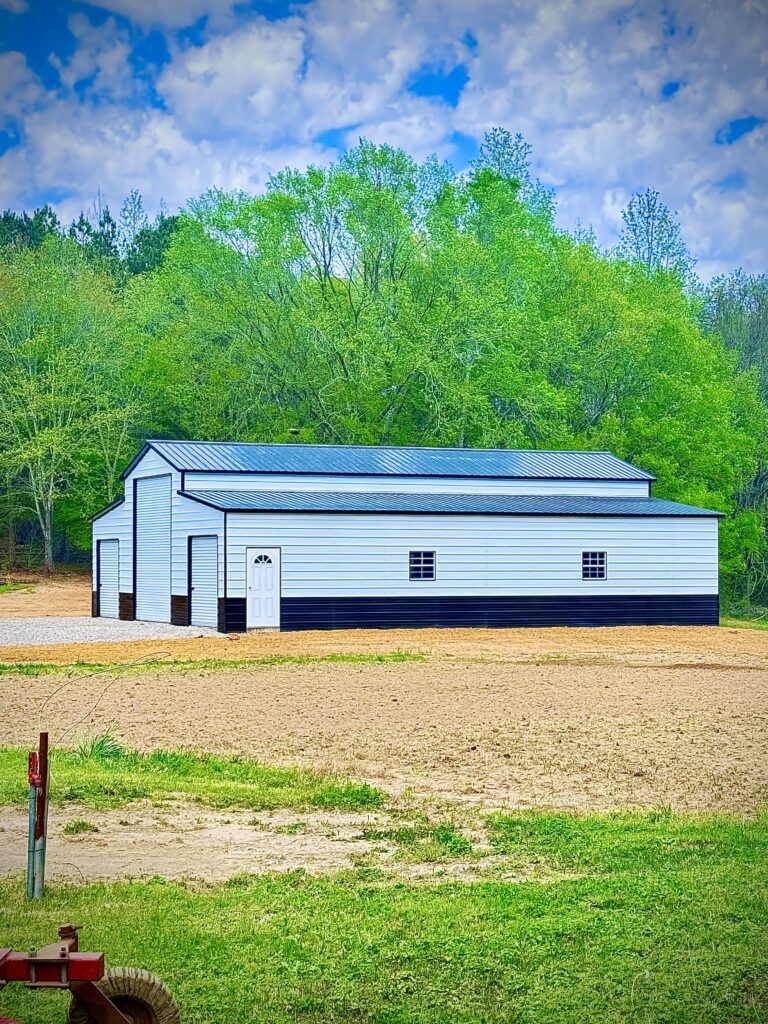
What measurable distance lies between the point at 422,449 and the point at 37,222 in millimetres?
59061

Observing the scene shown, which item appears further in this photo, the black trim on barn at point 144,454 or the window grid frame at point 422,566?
the black trim on barn at point 144,454

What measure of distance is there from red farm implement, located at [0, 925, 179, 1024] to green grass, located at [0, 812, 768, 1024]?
2.12 feet

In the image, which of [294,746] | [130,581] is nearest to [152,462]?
[130,581]

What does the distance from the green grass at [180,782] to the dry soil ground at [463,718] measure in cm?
56

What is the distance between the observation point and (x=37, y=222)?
297 feet

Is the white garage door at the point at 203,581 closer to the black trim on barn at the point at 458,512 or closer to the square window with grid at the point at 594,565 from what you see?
the black trim on barn at the point at 458,512

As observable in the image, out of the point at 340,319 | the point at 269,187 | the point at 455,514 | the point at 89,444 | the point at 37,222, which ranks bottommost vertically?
the point at 455,514

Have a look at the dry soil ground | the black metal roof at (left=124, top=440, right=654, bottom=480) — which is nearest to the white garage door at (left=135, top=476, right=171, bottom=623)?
the black metal roof at (left=124, top=440, right=654, bottom=480)

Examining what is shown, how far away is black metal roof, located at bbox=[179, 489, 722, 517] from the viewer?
32900 mm

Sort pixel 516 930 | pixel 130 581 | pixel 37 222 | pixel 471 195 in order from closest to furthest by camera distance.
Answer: pixel 516 930 → pixel 130 581 → pixel 471 195 → pixel 37 222

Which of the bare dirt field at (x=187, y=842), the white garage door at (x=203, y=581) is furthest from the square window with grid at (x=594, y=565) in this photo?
the bare dirt field at (x=187, y=842)

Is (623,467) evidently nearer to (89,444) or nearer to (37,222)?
(89,444)

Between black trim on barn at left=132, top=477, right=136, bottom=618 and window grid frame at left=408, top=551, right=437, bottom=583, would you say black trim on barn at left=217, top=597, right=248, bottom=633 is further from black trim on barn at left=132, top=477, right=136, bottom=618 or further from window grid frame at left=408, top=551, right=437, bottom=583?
black trim on barn at left=132, top=477, right=136, bottom=618

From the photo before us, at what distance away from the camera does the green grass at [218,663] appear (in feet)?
72.0
